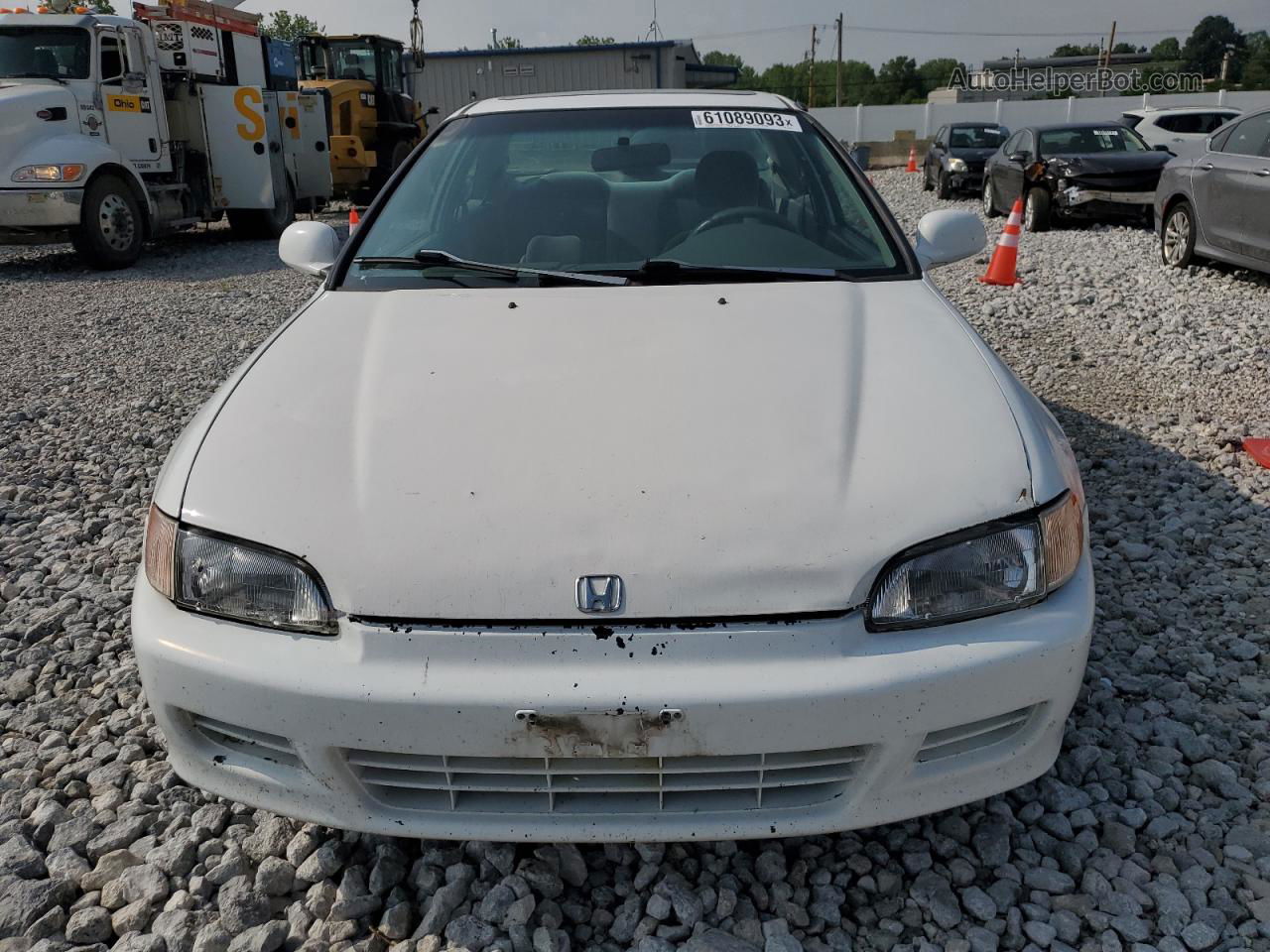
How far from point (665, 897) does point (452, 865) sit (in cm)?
45

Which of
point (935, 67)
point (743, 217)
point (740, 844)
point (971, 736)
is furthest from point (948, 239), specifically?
point (935, 67)

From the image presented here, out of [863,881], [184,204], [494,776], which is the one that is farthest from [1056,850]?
[184,204]

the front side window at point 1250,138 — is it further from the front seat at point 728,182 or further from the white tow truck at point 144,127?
the white tow truck at point 144,127

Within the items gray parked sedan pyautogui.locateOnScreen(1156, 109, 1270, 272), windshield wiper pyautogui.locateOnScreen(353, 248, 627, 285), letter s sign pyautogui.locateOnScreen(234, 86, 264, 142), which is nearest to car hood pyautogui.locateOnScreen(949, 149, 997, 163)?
gray parked sedan pyautogui.locateOnScreen(1156, 109, 1270, 272)

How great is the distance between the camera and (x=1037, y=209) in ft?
38.3

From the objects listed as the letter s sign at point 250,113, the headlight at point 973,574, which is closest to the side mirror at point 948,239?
the headlight at point 973,574

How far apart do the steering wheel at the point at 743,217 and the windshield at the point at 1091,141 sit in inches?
409

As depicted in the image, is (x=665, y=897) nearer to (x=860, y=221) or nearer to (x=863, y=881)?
(x=863, y=881)

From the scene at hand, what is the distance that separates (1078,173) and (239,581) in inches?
455

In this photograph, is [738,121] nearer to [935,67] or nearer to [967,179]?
[967,179]

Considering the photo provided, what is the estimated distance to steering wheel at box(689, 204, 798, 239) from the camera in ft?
9.80

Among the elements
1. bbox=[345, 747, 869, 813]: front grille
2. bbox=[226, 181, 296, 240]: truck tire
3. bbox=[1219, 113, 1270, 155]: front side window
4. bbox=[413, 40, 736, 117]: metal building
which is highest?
bbox=[413, 40, 736, 117]: metal building

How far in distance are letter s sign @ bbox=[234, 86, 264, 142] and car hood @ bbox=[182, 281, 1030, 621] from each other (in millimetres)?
11067

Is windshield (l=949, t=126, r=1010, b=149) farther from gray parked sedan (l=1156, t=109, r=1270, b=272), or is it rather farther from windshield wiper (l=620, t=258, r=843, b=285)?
windshield wiper (l=620, t=258, r=843, b=285)
